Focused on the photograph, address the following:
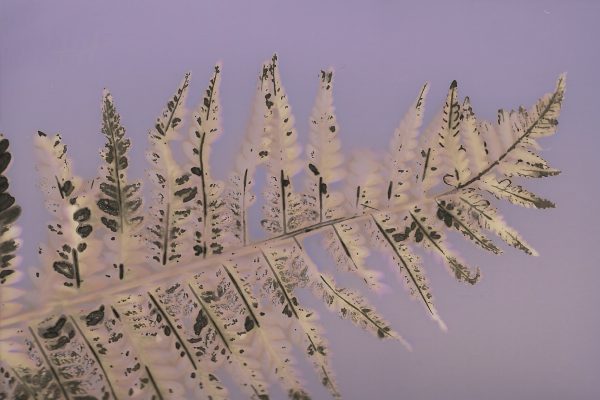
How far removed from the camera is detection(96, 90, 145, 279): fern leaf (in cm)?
38

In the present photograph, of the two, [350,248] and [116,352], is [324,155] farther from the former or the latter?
[116,352]

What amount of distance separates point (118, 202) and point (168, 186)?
1.3 inches

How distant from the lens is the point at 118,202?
0.38 m

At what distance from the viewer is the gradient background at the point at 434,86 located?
2.17 feet

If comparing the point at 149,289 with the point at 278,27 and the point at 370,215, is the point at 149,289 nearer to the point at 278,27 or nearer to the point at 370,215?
the point at 370,215

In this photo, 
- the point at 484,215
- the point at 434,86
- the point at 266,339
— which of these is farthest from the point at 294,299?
the point at 434,86

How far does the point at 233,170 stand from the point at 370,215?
0.31ft

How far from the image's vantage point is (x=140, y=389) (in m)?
0.40

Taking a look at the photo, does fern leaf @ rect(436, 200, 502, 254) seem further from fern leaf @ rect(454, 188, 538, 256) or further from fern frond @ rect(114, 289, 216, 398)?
fern frond @ rect(114, 289, 216, 398)

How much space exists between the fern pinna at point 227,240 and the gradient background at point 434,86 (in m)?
0.26

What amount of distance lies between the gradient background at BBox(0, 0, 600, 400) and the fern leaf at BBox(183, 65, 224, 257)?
0.90ft

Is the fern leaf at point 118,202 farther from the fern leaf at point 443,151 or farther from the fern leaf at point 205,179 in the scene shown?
the fern leaf at point 443,151

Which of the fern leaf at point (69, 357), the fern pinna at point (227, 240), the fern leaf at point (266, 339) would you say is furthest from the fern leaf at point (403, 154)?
the fern leaf at point (69, 357)

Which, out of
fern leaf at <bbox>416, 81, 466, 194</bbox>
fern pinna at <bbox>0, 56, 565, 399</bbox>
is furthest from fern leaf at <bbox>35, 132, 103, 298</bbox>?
fern leaf at <bbox>416, 81, 466, 194</bbox>
